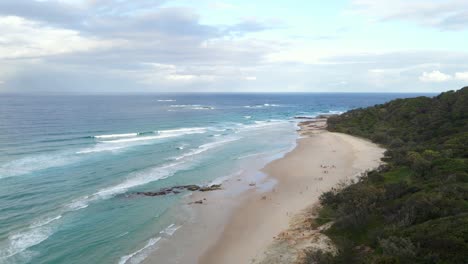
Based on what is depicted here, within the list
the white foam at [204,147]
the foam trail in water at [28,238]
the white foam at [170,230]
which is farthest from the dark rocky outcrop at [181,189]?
the white foam at [204,147]

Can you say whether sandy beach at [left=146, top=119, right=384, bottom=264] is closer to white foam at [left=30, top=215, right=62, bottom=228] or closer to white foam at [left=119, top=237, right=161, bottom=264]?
white foam at [left=119, top=237, right=161, bottom=264]

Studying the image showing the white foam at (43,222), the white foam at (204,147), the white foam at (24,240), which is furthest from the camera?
the white foam at (204,147)

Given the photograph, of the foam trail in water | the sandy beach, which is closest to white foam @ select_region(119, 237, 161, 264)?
the sandy beach

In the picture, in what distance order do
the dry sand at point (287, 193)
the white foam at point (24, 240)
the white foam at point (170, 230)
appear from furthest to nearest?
the white foam at point (170, 230), the dry sand at point (287, 193), the white foam at point (24, 240)

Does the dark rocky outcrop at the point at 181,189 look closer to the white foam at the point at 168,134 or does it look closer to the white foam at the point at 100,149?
the white foam at the point at 100,149

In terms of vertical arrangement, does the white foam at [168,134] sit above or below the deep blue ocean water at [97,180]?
above

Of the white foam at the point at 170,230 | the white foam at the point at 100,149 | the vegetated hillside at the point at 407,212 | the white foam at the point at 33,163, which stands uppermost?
the vegetated hillside at the point at 407,212

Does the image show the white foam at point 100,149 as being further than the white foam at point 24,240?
Yes

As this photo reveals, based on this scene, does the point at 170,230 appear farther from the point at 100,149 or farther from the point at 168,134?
the point at 168,134

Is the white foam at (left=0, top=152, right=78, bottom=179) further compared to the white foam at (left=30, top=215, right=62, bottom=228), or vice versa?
the white foam at (left=0, top=152, right=78, bottom=179)
